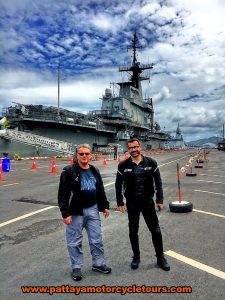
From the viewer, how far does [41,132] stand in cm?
4897

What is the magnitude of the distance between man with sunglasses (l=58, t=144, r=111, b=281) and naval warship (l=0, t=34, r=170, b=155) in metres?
35.2

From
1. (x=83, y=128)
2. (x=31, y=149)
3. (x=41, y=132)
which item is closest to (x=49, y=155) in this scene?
(x=31, y=149)

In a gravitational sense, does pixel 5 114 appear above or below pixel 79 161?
above

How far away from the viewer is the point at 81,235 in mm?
4301

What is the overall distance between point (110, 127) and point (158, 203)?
60.3 meters

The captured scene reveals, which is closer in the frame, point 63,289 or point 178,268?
point 63,289

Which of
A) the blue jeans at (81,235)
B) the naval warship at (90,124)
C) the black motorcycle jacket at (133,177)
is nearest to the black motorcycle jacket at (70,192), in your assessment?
the blue jeans at (81,235)

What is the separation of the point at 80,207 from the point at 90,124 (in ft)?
167

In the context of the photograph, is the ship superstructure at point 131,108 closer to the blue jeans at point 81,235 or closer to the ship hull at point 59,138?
the ship hull at point 59,138

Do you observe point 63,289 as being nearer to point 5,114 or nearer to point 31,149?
point 31,149

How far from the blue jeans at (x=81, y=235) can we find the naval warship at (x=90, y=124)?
3520cm

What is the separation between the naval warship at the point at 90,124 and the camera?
135ft

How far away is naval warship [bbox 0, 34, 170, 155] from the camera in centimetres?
4100

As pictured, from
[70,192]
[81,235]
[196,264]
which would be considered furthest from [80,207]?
[196,264]
